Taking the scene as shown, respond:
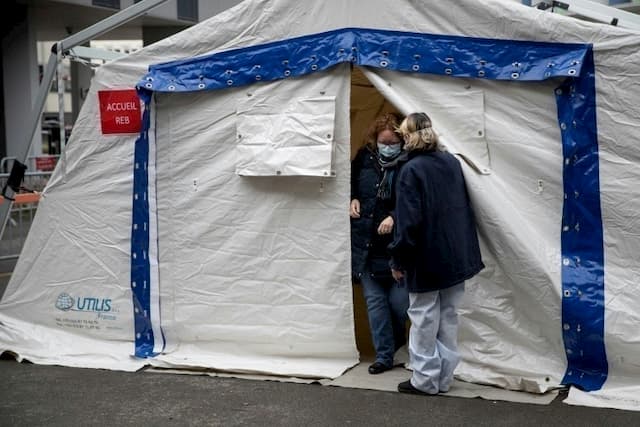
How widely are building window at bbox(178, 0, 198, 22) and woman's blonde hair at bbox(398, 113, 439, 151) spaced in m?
15.2

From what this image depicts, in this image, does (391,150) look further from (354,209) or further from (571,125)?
(571,125)

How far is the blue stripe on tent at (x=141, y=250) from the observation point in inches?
258

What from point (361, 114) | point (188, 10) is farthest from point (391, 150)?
point (188, 10)

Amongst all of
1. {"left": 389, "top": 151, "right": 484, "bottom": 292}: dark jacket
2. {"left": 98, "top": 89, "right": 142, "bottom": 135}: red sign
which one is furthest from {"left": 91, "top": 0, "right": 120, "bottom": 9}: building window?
{"left": 389, "top": 151, "right": 484, "bottom": 292}: dark jacket

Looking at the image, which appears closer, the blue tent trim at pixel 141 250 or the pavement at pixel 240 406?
the pavement at pixel 240 406

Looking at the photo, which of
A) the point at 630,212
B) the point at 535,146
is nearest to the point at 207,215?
the point at 535,146

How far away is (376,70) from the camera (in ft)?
19.3

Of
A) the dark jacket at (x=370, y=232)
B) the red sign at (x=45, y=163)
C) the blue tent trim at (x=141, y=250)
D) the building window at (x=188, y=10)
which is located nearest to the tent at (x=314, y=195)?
the blue tent trim at (x=141, y=250)

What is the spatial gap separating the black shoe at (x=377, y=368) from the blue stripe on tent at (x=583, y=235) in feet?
3.95

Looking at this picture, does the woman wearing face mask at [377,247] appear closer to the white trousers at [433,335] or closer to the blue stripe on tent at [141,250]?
the white trousers at [433,335]

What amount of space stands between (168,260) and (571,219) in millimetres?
2892

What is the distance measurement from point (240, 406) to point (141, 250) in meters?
1.70

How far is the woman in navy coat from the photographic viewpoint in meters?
5.21

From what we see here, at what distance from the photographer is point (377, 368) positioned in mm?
5941
